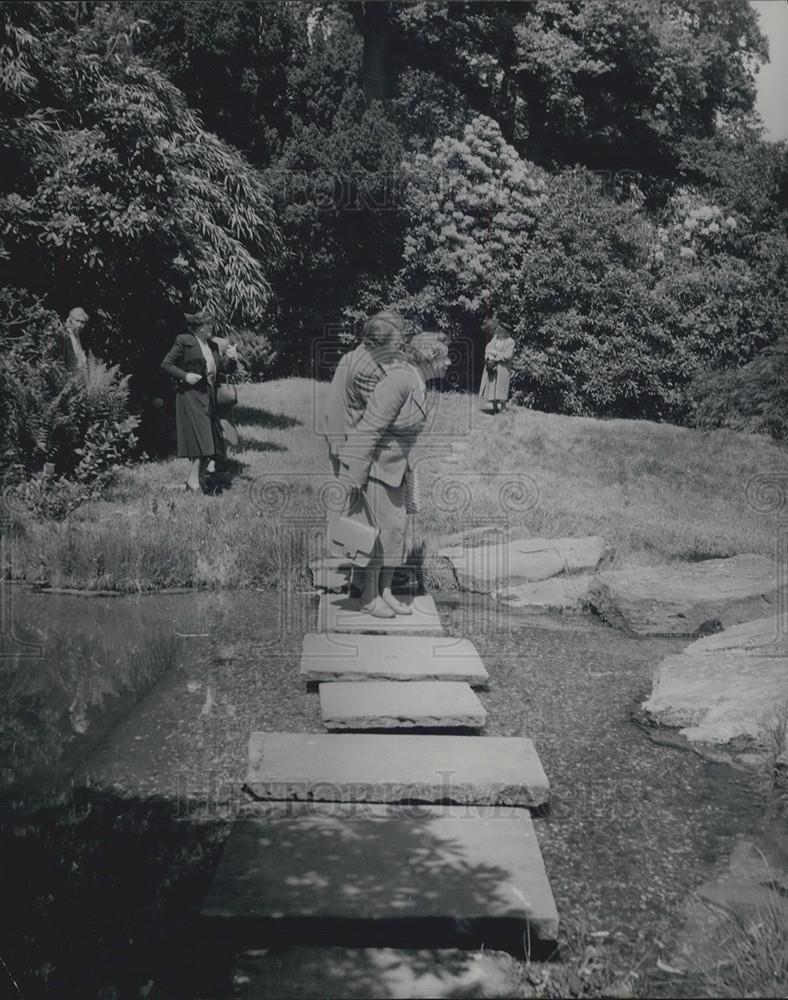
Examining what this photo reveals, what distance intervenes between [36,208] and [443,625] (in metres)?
8.56

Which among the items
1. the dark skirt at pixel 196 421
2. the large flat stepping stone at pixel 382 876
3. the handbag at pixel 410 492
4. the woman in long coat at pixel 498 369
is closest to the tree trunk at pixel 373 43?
the woman in long coat at pixel 498 369

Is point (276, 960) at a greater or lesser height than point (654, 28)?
lesser

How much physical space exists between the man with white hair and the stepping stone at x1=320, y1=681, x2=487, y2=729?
8.06 metres

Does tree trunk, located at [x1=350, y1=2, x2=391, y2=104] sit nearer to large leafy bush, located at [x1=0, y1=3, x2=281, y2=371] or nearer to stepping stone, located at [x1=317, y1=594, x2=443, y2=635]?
large leafy bush, located at [x1=0, y1=3, x2=281, y2=371]

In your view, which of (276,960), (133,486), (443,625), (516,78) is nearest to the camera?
(276,960)

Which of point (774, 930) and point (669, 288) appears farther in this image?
point (669, 288)

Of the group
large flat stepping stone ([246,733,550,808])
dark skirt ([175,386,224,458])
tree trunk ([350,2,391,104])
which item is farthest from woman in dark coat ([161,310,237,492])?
tree trunk ([350,2,391,104])

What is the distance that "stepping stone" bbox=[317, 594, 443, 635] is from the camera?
22.7 ft

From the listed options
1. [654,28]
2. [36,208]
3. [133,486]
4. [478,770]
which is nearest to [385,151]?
[654,28]

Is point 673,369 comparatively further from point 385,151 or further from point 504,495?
point 504,495

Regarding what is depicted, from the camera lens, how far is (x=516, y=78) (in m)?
25.3

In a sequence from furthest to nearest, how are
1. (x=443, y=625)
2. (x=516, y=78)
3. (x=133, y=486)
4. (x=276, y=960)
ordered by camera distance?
(x=516, y=78) → (x=133, y=486) → (x=443, y=625) → (x=276, y=960)

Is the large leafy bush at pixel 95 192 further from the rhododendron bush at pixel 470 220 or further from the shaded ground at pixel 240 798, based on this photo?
the rhododendron bush at pixel 470 220

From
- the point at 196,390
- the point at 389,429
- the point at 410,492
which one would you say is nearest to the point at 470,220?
the point at 196,390
